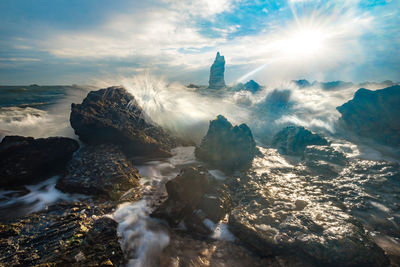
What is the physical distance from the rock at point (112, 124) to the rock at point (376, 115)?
24.4 meters

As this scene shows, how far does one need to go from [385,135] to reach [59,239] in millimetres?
29171

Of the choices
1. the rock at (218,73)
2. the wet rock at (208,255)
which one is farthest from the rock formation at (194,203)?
the rock at (218,73)

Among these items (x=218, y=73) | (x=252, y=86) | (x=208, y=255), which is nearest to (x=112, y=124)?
(x=208, y=255)

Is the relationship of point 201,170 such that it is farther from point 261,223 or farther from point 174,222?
point 261,223

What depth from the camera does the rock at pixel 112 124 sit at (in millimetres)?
10922

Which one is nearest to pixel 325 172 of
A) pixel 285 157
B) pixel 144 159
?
pixel 285 157

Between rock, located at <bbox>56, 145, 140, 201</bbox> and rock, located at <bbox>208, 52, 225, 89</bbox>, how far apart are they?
86796mm

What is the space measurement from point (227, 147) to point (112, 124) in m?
8.38

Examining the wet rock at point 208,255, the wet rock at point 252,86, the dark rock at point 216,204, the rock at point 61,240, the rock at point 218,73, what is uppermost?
the rock at point 218,73

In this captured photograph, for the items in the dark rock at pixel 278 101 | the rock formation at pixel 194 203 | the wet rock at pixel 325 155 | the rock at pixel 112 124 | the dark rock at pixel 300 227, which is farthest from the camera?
the dark rock at pixel 278 101

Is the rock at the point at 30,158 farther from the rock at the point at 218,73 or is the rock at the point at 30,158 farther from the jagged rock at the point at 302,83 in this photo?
the jagged rock at the point at 302,83

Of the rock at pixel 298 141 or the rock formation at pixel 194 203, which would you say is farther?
the rock at pixel 298 141

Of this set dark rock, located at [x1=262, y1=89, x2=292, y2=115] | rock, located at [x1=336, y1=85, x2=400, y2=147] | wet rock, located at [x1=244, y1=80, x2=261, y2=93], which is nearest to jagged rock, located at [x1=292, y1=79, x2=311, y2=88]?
wet rock, located at [x1=244, y1=80, x2=261, y2=93]

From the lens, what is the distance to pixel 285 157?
14922 mm
